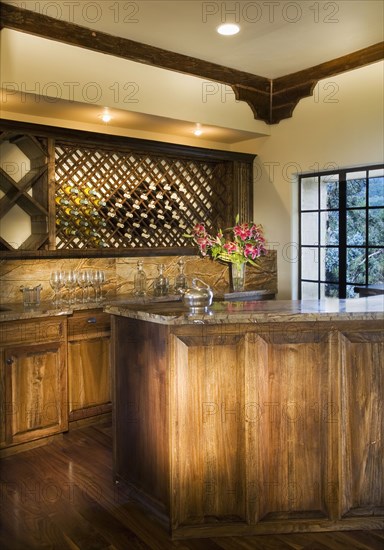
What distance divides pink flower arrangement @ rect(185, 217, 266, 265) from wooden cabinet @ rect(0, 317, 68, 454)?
5.95 feet

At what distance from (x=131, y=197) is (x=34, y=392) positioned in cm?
193

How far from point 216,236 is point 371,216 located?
4.96ft

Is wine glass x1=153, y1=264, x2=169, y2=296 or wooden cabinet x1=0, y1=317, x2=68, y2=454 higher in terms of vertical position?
wine glass x1=153, y1=264, x2=169, y2=296

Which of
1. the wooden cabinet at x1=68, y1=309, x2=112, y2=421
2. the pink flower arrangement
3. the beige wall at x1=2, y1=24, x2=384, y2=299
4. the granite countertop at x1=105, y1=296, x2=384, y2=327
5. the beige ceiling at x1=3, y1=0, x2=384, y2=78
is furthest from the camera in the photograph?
the pink flower arrangement

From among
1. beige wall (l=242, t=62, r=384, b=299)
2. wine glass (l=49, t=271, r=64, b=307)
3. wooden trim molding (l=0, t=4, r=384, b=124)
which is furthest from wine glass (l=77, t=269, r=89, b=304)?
beige wall (l=242, t=62, r=384, b=299)

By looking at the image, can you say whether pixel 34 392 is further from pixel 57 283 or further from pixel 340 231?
pixel 340 231

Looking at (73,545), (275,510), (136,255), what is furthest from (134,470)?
(136,255)

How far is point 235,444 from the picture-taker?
2.41 meters

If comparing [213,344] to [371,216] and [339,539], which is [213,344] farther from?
[371,216]

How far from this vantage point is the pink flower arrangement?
16.3 ft

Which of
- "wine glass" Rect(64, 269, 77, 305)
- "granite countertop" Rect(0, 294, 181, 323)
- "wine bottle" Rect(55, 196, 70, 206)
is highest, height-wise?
"wine bottle" Rect(55, 196, 70, 206)

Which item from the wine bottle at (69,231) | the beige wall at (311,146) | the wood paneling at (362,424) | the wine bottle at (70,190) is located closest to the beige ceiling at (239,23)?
the beige wall at (311,146)

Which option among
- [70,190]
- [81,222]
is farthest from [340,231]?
[70,190]

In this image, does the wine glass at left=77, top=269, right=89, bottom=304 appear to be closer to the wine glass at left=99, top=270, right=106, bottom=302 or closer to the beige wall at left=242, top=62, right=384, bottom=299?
the wine glass at left=99, top=270, right=106, bottom=302
